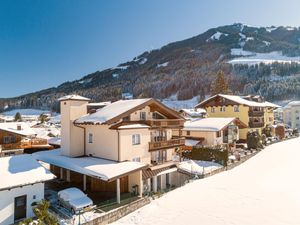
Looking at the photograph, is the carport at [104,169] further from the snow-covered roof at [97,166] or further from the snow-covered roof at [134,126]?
the snow-covered roof at [134,126]

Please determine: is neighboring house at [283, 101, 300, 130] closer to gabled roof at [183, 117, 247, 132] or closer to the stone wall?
gabled roof at [183, 117, 247, 132]

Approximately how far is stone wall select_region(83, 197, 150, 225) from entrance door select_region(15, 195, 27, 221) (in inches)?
196

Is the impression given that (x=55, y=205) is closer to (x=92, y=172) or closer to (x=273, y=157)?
(x=92, y=172)

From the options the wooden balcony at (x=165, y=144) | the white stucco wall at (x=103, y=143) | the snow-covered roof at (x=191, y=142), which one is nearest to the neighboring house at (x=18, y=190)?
the white stucco wall at (x=103, y=143)

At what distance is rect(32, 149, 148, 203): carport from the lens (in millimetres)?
18406

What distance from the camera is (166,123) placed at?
25594 mm

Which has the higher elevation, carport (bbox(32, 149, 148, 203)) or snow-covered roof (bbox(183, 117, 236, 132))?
snow-covered roof (bbox(183, 117, 236, 132))

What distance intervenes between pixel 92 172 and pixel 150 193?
6.68 metres

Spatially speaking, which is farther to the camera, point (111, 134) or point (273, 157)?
point (273, 157)

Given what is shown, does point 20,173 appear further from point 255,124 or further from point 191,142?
point 255,124

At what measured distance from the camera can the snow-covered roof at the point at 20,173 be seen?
50.2 ft

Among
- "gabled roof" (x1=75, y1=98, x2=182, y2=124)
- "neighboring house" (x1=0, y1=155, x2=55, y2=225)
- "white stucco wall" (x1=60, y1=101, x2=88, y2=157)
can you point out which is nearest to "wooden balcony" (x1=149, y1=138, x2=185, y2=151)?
"gabled roof" (x1=75, y1=98, x2=182, y2=124)

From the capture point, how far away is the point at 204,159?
32.9 m

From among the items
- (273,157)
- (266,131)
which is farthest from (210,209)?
(266,131)
